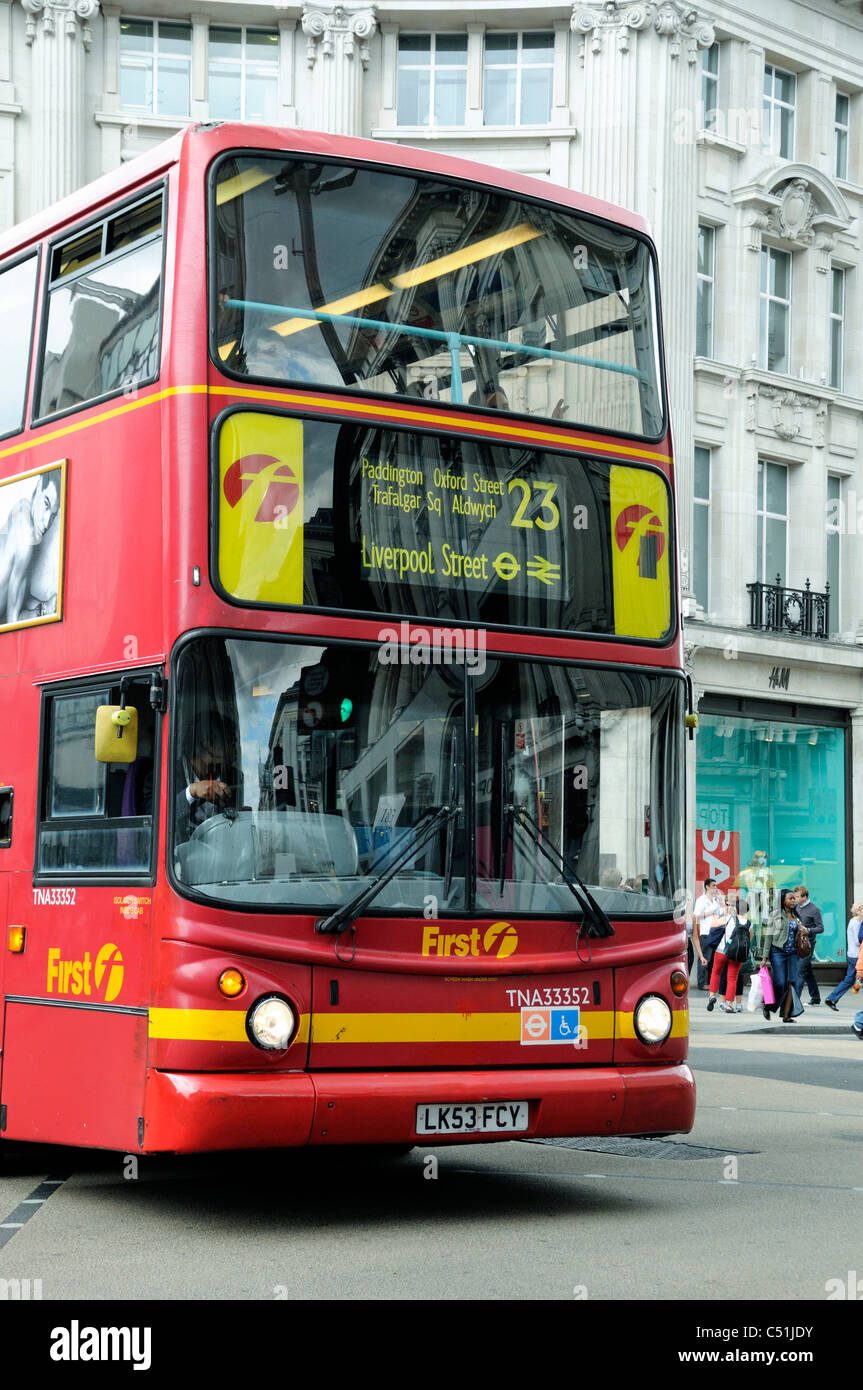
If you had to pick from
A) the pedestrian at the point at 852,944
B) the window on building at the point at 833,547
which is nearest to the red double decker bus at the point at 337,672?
the pedestrian at the point at 852,944

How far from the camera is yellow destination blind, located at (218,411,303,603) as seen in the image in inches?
310

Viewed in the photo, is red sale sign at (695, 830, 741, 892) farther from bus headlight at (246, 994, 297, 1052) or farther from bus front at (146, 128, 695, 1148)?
bus headlight at (246, 994, 297, 1052)

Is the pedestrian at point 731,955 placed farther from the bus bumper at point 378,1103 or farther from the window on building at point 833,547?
the bus bumper at point 378,1103

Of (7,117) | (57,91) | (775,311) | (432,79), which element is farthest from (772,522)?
(7,117)

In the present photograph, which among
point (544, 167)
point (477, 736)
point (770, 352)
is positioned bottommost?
point (477, 736)

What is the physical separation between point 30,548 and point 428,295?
229cm

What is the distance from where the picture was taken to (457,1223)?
8.32 meters

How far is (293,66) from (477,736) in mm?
25281

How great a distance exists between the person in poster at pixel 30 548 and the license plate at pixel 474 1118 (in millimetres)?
2899

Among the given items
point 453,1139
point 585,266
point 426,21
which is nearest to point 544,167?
point 426,21

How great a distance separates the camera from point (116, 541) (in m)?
8.34

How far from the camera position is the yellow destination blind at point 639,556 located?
29.2 feet

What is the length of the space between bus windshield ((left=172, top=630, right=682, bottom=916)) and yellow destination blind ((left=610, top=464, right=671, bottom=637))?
0.29 meters
